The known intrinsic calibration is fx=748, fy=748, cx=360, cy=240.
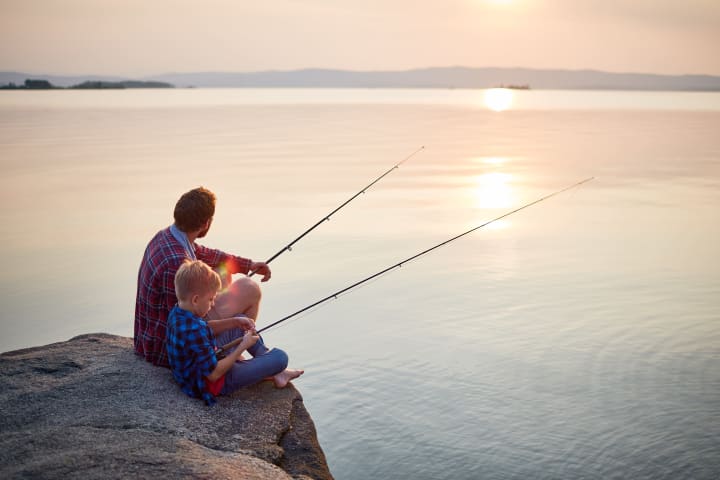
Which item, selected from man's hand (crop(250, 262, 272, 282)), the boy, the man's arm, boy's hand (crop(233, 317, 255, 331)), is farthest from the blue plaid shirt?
man's hand (crop(250, 262, 272, 282))

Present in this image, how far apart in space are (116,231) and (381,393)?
21.6 ft

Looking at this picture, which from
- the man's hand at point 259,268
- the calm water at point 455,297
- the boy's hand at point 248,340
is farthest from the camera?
the man's hand at point 259,268

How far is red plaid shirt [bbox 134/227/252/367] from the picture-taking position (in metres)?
4.23

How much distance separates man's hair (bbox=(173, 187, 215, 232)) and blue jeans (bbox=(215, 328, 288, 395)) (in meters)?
0.66

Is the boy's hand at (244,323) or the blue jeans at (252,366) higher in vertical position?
the boy's hand at (244,323)

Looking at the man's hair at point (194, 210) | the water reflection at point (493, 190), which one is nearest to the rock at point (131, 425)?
the man's hair at point (194, 210)

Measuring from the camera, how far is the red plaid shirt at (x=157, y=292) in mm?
4230

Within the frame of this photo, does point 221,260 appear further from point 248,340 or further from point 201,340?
point 201,340

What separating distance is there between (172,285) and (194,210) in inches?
17.5

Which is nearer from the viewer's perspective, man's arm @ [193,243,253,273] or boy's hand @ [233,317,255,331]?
boy's hand @ [233,317,255,331]

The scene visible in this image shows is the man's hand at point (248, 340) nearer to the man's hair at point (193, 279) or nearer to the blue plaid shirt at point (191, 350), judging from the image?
the blue plaid shirt at point (191, 350)

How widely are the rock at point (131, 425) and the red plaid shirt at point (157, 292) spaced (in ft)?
0.40

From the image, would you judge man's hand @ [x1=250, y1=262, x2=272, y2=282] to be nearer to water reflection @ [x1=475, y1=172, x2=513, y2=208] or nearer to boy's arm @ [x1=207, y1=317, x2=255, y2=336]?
boy's arm @ [x1=207, y1=317, x2=255, y2=336]

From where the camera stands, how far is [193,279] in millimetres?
3902
